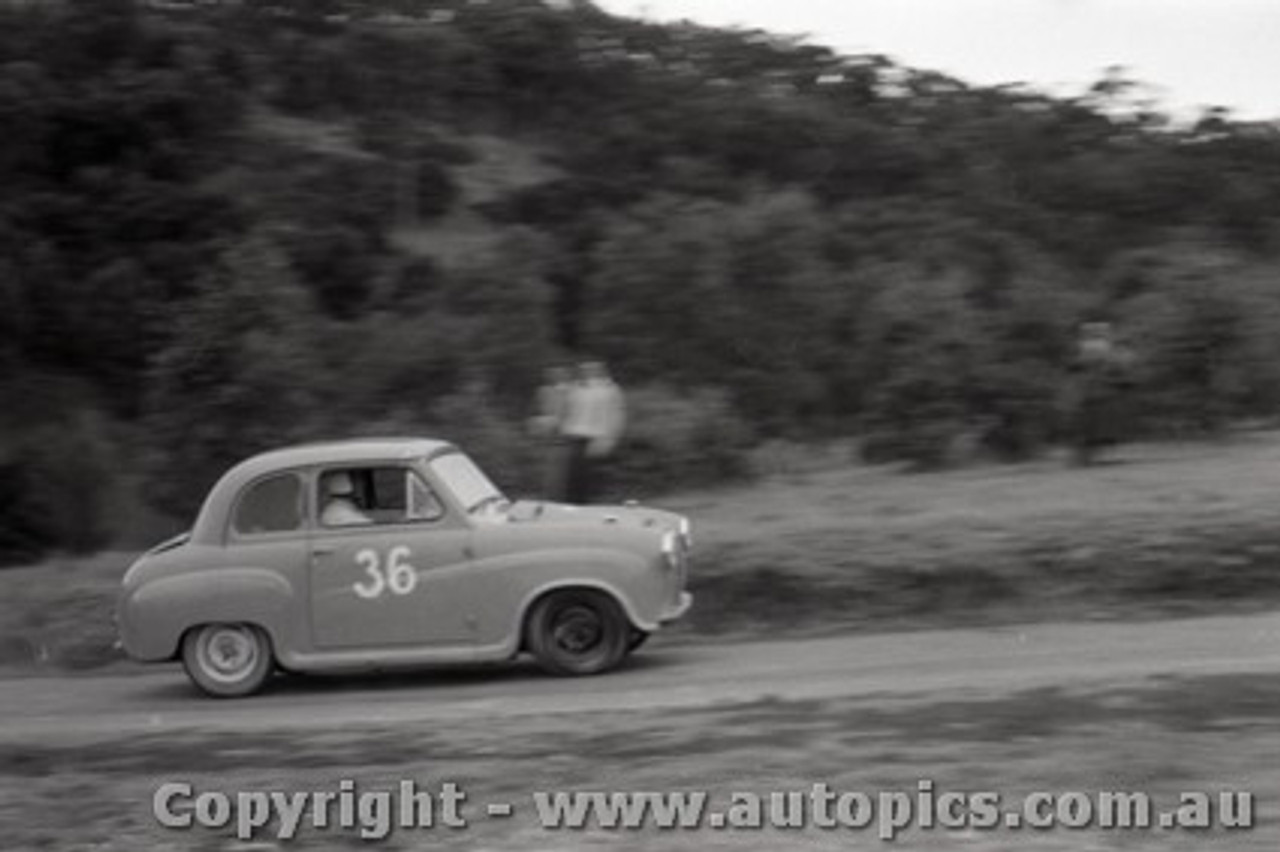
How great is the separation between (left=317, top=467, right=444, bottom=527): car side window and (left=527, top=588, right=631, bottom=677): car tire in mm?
1001

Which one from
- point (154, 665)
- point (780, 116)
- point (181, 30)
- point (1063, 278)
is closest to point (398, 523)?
point (154, 665)

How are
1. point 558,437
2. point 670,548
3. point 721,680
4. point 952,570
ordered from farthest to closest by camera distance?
point 558,437, point 952,570, point 670,548, point 721,680

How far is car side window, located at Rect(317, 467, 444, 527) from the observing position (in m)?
14.4

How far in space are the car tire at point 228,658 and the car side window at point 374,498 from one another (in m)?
0.99

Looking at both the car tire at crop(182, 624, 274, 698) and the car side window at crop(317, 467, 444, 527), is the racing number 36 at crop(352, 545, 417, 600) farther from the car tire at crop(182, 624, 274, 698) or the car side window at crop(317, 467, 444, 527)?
the car tire at crop(182, 624, 274, 698)

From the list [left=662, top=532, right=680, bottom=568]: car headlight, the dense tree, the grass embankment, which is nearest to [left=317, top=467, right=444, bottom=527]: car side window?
[left=662, top=532, right=680, bottom=568]: car headlight

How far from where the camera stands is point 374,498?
14656mm

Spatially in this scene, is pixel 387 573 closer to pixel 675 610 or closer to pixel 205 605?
pixel 205 605

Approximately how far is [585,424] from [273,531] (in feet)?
16.9

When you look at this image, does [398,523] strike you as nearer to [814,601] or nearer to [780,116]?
[814,601]

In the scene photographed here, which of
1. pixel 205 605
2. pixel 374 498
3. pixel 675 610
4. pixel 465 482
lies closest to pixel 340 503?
pixel 374 498

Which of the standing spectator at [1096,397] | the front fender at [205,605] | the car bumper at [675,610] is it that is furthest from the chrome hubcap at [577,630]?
the standing spectator at [1096,397]

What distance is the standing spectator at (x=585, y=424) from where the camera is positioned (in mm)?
19188

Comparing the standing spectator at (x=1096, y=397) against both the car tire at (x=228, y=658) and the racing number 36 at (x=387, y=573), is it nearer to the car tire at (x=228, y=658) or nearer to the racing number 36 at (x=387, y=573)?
the racing number 36 at (x=387, y=573)
